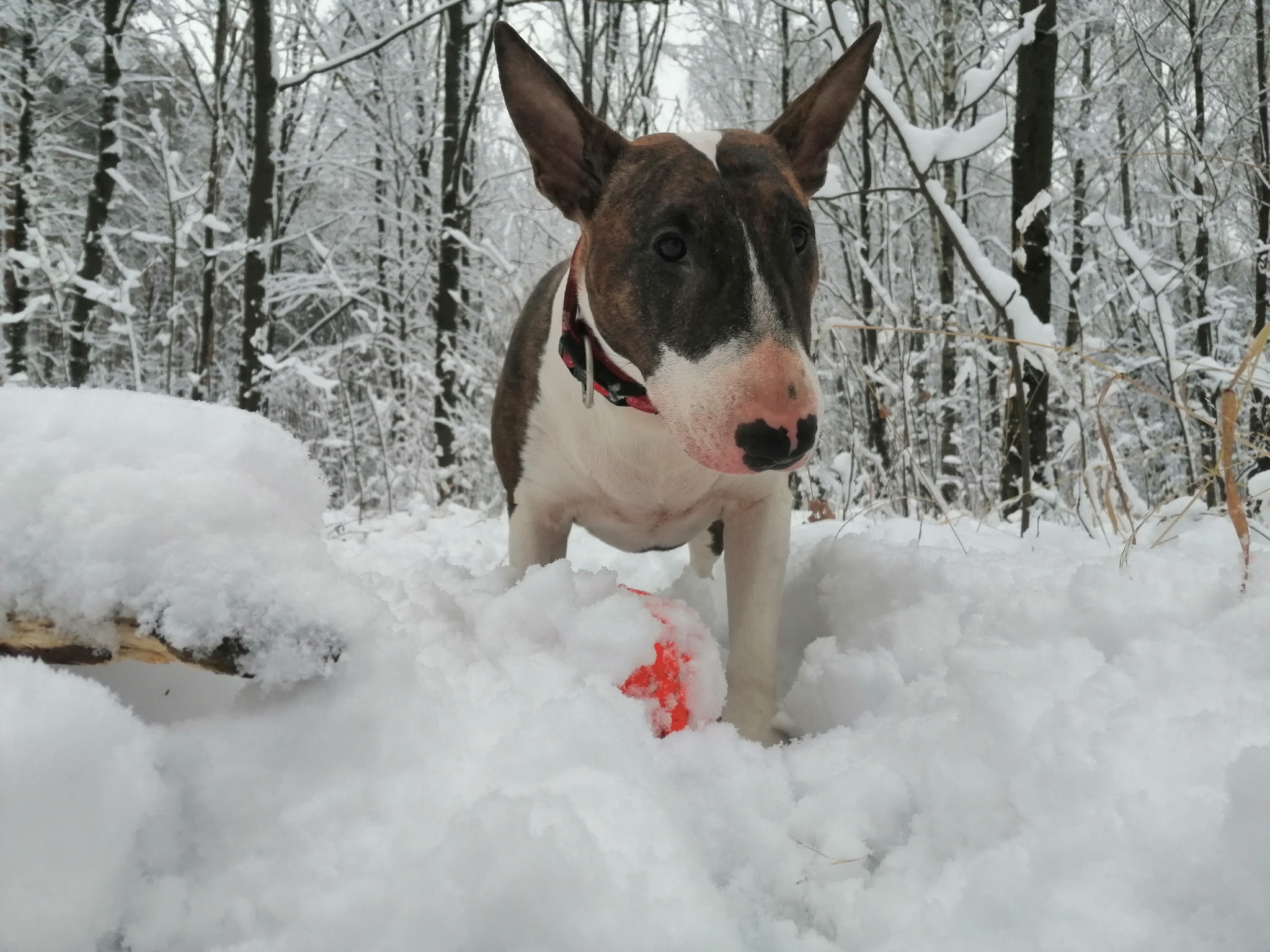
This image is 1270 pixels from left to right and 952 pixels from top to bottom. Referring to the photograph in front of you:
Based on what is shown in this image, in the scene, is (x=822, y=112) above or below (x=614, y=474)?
above

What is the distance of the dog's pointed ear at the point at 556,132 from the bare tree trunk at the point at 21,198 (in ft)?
33.9

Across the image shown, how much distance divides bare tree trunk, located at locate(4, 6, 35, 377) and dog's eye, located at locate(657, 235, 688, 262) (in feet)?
35.6

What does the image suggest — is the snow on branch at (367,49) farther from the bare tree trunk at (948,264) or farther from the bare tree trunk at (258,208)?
the bare tree trunk at (948,264)

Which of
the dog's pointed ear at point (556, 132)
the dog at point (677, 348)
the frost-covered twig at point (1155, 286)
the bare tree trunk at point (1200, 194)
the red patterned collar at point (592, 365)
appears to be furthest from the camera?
the bare tree trunk at point (1200, 194)

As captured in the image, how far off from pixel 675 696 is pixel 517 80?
1.48 meters

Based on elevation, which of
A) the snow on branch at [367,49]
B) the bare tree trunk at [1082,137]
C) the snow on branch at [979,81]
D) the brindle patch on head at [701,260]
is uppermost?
the bare tree trunk at [1082,137]

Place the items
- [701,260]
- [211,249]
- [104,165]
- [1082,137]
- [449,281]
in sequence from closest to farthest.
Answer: [701,260] < [211,249] < [449,281] < [104,165] < [1082,137]

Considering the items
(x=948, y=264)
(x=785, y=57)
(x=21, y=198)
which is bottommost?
(x=948, y=264)

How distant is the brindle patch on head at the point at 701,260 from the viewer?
4.87 ft

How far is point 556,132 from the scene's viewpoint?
76.4 inches

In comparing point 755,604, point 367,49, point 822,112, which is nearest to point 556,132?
point 822,112

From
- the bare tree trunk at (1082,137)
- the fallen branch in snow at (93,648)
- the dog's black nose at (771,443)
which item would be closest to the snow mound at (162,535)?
the fallen branch in snow at (93,648)

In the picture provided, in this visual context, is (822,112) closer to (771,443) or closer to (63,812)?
(771,443)

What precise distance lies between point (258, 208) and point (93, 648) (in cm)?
625
